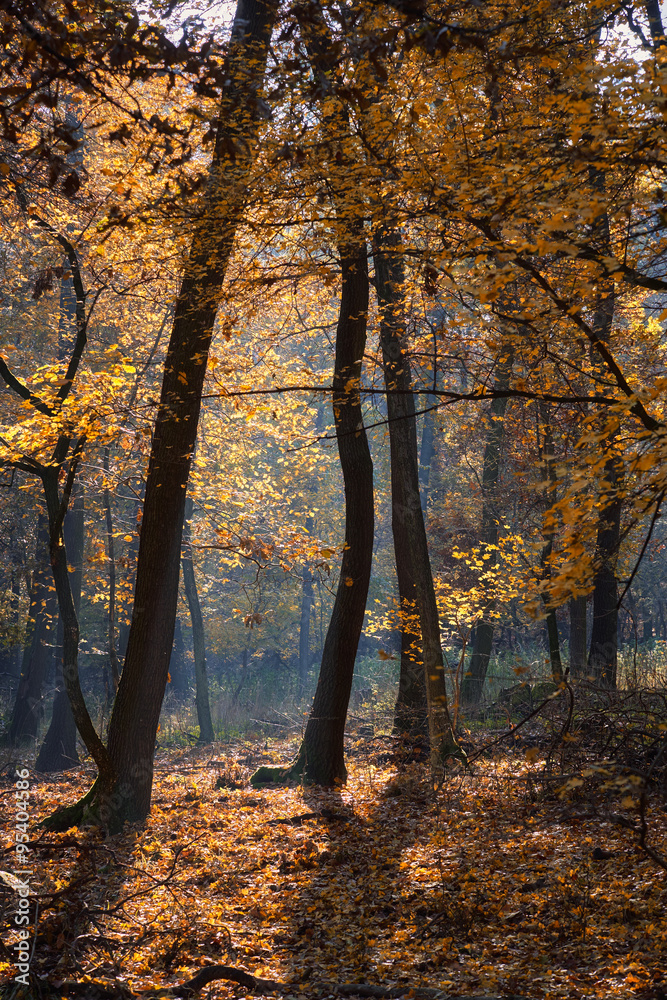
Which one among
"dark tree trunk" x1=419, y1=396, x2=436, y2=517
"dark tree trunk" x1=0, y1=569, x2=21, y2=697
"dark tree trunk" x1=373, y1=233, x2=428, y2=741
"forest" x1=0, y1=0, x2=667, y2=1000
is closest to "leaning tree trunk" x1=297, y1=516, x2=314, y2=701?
"dark tree trunk" x1=419, y1=396, x2=436, y2=517

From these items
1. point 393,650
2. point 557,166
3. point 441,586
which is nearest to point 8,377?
point 557,166

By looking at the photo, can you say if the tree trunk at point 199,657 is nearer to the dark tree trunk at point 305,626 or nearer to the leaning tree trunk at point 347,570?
the leaning tree trunk at point 347,570

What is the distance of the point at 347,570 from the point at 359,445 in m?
1.53

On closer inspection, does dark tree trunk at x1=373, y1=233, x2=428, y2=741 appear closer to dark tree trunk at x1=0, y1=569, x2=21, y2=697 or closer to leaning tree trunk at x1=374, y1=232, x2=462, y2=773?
leaning tree trunk at x1=374, y1=232, x2=462, y2=773

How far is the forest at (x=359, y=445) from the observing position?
376cm

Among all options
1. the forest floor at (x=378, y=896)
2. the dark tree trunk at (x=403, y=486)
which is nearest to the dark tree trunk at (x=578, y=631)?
the dark tree trunk at (x=403, y=486)

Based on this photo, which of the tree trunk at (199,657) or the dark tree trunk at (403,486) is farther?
the tree trunk at (199,657)

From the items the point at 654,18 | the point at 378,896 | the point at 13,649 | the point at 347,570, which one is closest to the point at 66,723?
the point at 13,649

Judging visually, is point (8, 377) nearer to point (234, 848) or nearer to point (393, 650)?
point (234, 848)

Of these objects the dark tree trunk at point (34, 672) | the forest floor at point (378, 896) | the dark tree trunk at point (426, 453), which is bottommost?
the forest floor at point (378, 896)

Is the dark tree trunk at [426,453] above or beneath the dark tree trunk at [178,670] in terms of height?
above

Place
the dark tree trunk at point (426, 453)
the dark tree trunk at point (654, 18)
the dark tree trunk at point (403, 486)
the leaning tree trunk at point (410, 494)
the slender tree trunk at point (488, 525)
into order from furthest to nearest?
the dark tree trunk at point (426, 453)
the slender tree trunk at point (488, 525)
the dark tree trunk at point (654, 18)
the dark tree trunk at point (403, 486)
the leaning tree trunk at point (410, 494)

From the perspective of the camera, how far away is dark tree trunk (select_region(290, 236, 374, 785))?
861 centimetres

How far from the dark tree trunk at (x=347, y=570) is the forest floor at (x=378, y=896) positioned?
1.00m
